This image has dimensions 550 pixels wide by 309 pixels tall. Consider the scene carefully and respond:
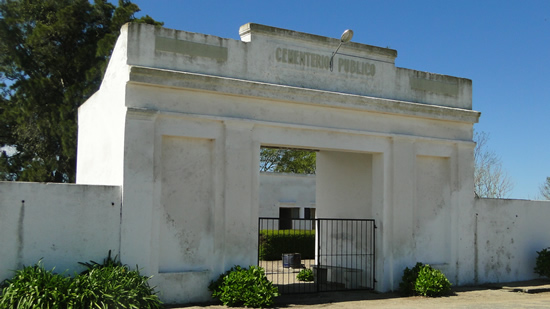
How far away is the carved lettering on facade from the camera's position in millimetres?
12523

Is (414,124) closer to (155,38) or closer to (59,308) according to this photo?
(155,38)

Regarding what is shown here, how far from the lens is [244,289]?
10.8m

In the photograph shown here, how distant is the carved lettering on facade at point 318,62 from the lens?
12523 mm

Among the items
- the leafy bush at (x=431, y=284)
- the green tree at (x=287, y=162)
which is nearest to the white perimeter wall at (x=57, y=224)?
the leafy bush at (x=431, y=284)

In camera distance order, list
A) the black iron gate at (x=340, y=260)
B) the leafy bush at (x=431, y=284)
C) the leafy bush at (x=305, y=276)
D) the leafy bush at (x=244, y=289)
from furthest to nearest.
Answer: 1. the leafy bush at (x=305, y=276)
2. the black iron gate at (x=340, y=260)
3. the leafy bush at (x=431, y=284)
4. the leafy bush at (x=244, y=289)

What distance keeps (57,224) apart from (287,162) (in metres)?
35.7

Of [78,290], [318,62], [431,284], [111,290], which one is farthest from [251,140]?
[431,284]

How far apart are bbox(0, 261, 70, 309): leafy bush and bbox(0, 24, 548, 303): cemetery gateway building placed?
0.48 m

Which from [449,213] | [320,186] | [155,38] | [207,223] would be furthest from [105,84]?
[449,213]

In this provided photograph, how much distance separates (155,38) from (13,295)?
5.18 meters

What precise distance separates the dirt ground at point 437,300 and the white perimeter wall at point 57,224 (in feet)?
6.94

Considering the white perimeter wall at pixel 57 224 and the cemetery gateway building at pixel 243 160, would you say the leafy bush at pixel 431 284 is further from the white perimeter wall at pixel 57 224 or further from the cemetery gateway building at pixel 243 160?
the white perimeter wall at pixel 57 224

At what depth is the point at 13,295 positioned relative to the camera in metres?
8.73

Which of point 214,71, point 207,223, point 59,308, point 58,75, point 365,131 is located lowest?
point 59,308
